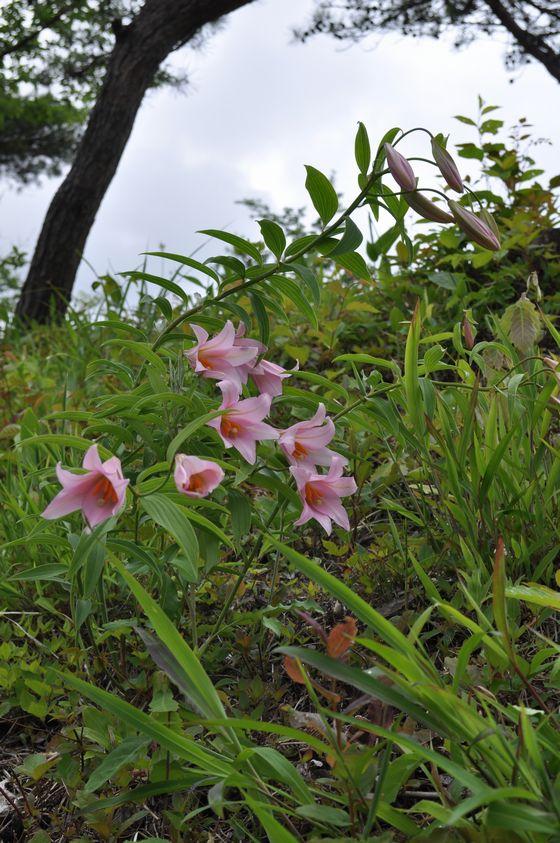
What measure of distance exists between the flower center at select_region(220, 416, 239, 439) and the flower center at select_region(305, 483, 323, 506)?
147 mm

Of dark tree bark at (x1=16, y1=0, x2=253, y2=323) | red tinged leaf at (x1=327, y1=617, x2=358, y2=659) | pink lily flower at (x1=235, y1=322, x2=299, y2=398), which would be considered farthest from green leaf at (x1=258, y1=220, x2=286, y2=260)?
dark tree bark at (x1=16, y1=0, x2=253, y2=323)

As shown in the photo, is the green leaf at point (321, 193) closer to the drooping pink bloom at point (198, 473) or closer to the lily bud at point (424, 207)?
the lily bud at point (424, 207)

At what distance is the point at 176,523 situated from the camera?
0.87 meters

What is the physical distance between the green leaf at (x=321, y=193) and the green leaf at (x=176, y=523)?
51 centimetres

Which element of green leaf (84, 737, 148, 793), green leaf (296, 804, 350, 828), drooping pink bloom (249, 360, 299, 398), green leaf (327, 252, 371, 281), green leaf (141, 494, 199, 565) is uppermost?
green leaf (327, 252, 371, 281)

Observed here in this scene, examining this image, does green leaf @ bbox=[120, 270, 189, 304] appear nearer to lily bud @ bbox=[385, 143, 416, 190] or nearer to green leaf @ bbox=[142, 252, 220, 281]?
green leaf @ bbox=[142, 252, 220, 281]

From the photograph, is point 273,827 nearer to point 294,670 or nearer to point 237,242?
point 294,670

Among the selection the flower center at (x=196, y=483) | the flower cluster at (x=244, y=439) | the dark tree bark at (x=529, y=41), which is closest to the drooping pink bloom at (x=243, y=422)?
the flower cluster at (x=244, y=439)

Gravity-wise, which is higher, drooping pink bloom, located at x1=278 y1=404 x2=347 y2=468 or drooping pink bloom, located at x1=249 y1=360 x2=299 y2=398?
drooping pink bloom, located at x1=249 y1=360 x2=299 y2=398

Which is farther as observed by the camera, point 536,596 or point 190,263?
point 190,263

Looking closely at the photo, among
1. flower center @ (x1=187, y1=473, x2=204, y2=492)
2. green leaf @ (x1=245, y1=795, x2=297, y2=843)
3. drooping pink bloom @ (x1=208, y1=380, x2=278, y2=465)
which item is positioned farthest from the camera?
drooping pink bloom @ (x1=208, y1=380, x2=278, y2=465)

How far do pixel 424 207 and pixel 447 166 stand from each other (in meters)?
0.09

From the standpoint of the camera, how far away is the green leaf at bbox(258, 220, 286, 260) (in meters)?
1.13

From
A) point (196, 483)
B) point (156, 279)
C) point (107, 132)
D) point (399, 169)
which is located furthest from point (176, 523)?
point (107, 132)
